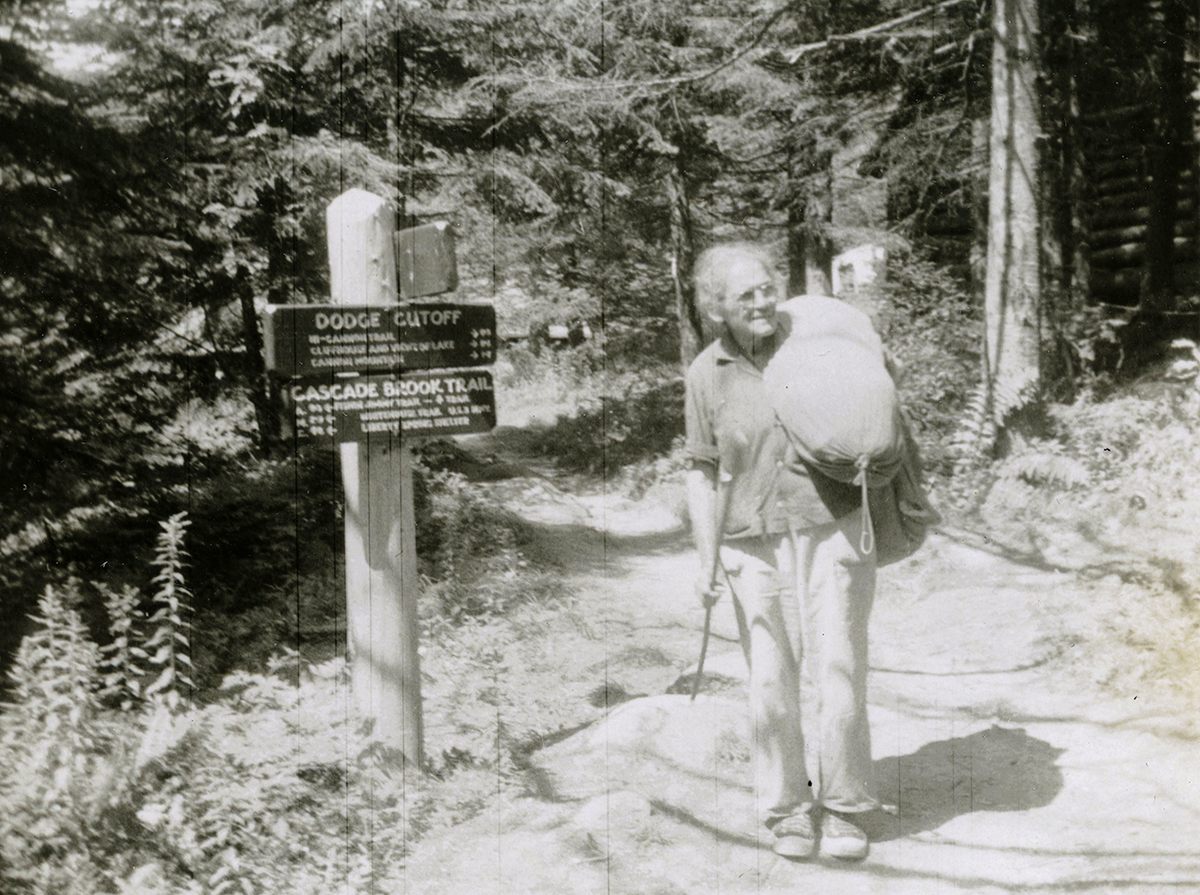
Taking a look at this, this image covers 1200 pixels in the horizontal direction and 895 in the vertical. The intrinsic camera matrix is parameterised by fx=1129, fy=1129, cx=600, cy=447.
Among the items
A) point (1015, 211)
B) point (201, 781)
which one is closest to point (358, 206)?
point (201, 781)

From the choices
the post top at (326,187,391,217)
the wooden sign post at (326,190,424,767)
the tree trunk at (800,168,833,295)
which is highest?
the tree trunk at (800,168,833,295)

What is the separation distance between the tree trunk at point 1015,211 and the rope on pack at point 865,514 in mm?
6622

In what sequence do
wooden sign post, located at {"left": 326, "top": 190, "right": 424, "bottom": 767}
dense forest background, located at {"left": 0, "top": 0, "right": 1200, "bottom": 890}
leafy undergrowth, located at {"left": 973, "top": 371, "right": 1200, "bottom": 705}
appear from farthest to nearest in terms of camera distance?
dense forest background, located at {"left": 0, "top": 0, "right": 1200, "bottom": 890}
leafy undergrowth, located at {"left": 973, "top": 371, "right": 1200, "bottom": 705}
wooden sign post, located at {"left": 326, "top": 190, "right": 424, "bottom": 767}

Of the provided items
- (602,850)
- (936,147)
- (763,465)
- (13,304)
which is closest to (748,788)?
(602,850)

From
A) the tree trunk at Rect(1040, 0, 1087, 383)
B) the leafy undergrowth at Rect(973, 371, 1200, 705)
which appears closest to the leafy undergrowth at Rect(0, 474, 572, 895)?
the leafy undergrowth at Rect(973, 371, 1200, 705)

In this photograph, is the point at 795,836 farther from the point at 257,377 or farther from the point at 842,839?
the point at 257,377

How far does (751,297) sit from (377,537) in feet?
6.24

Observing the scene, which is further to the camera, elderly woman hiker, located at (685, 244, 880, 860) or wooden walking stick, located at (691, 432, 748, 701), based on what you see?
wooden walking stick, located at (691, 432, 748, 701)

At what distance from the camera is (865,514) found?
3875mm

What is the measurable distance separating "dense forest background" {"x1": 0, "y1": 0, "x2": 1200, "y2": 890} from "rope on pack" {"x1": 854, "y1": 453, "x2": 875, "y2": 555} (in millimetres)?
2779

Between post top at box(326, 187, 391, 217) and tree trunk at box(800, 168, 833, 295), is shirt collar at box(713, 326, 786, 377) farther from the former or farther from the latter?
tree trunk at box(800, 168, 833, 295)

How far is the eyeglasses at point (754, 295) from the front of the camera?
3984 mm

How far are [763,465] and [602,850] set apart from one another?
4.97 feet

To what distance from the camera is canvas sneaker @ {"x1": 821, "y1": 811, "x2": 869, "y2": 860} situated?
4.02 meters
